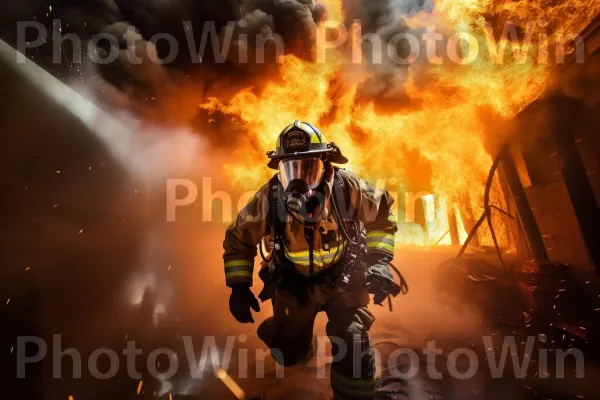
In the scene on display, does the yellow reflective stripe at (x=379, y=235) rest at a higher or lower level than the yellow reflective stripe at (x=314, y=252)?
higher

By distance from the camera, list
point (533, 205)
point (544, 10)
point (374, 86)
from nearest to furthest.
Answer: point (544, 10), point (533, 205), point (374, 86)

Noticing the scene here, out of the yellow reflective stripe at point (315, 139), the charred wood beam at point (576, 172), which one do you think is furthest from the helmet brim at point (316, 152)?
the charred wood beam at point (576, 172)

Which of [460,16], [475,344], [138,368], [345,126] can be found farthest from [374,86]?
[138,368]

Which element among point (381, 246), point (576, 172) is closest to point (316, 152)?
point (381, 246)

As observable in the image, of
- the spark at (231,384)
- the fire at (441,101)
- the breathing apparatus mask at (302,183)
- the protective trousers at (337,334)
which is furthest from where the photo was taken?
the fire at (441,101)

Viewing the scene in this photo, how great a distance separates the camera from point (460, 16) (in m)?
5.98

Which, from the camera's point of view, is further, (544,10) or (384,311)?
(384,311)

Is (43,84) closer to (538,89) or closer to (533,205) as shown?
(538,89)

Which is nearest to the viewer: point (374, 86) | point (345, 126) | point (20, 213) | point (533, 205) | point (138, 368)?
point (20, 213)

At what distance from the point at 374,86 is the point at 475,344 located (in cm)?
613

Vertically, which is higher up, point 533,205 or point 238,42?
point 238,42

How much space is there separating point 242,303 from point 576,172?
557cm

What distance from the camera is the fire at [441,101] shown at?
5051mm

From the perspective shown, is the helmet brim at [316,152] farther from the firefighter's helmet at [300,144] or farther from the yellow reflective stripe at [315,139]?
the yellow reflective stripe at [315,139]
